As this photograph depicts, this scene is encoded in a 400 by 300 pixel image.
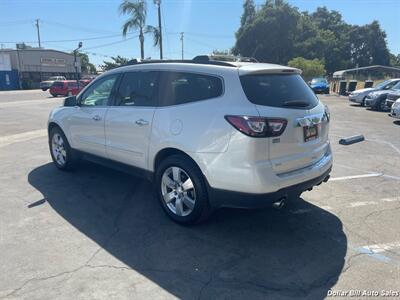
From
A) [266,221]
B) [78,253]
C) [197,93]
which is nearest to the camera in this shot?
[78,253]

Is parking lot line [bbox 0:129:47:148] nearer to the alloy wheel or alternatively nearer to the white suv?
the white suv

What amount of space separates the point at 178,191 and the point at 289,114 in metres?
1.53

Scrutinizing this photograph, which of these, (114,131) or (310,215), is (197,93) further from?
(310,215)

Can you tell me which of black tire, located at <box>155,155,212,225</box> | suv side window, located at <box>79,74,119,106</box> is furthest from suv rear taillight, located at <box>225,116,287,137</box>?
suv side window, located at <box>79,74,119,106</box>

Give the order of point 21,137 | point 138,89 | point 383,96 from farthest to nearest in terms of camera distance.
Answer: point 383,96 < point 21,137 < point 138,89

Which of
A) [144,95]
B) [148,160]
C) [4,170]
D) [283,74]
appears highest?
[283,74]

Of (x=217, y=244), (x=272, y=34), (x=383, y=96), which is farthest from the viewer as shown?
(x=272, y=34)

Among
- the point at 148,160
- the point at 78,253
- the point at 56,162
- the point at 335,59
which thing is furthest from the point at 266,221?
the point at 335,59

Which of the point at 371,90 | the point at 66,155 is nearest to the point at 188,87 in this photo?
the point at 66,155

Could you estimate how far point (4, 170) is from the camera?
6277 millimetres

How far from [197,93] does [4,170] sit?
4407mm

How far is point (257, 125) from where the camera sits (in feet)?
10.8

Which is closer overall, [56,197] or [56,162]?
[56,197]

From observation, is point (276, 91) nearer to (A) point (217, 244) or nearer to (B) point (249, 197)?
(B) point (249, 197)
